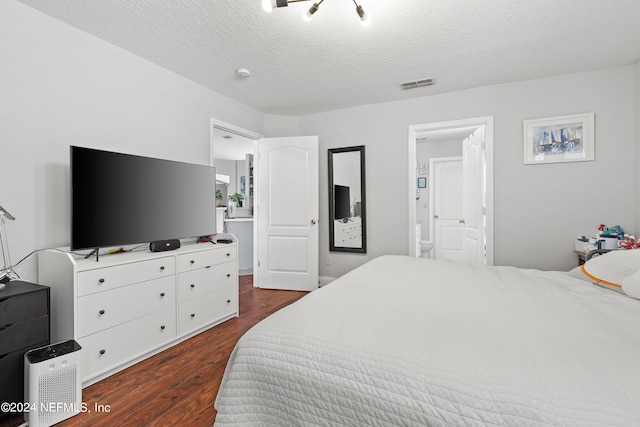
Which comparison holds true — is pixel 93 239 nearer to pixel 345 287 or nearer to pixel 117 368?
pixel 117 368

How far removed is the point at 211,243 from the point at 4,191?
1570 mm

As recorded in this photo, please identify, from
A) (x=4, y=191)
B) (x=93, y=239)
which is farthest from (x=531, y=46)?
(x=4, y=191)

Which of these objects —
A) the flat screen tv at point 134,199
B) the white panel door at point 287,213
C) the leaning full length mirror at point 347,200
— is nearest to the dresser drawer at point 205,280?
the flat screen tv at point 134,199

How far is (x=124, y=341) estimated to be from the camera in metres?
Answer: 2.13

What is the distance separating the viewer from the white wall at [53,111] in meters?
1.92

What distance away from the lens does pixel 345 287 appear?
1.63 metres

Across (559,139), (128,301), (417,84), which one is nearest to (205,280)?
(128,301)

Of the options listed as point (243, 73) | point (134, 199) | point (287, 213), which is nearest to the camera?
point (134, 199)

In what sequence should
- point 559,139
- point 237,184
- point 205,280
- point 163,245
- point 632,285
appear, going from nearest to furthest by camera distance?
1. point 632,285
2. point 163,245
3. point 205,280
4. point 559,139
5. point 237,184

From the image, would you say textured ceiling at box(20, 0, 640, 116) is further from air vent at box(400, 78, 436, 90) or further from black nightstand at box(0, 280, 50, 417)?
black nightstand at box(0, 280, 50, 417)

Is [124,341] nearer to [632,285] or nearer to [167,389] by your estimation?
[167,389]

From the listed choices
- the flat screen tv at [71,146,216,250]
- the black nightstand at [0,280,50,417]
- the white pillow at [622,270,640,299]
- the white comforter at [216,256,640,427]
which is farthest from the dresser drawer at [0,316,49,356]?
the white pillow at [622,270,640,299]

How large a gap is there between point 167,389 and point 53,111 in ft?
6.79

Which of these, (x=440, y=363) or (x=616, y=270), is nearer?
(x=440, y=363)
